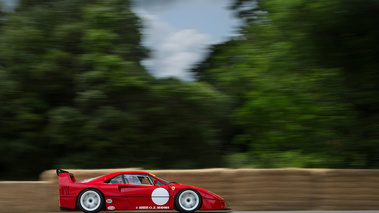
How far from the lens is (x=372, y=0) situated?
10.1m

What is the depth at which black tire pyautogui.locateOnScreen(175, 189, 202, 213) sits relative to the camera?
6.46 metres

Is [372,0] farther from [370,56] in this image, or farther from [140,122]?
[140,122]

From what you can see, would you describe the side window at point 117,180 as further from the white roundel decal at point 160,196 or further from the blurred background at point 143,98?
the blurred background at point 143,98

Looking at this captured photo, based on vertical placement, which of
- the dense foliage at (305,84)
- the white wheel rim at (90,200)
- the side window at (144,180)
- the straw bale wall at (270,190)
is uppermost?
the dense foliage at (305,84)

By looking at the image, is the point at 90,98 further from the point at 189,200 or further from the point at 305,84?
the point at 305,84

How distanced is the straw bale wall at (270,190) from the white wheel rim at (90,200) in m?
1.92

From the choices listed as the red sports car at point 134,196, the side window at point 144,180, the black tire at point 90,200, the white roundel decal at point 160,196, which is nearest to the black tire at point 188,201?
the red sports car at point 134,196

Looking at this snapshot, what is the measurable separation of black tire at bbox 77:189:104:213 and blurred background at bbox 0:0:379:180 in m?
5.65

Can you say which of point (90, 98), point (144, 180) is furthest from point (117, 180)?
point (90, 98)

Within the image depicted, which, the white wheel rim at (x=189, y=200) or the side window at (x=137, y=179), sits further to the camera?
the side window at (x=137, y=179)

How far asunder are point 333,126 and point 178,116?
4942mm

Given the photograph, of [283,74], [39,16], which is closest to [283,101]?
[283,74]

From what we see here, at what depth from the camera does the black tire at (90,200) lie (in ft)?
21.2

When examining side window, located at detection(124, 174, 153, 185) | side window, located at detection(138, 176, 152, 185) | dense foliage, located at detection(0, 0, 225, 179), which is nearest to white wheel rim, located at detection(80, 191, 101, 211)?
side window, located at detection(124, 174, 153, 185)
